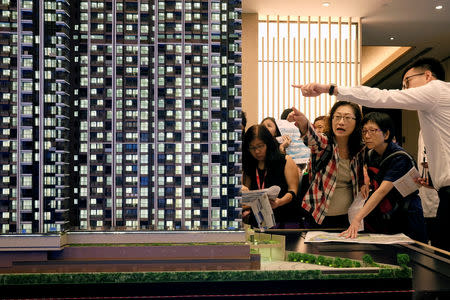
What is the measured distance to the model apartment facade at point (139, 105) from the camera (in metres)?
1.25

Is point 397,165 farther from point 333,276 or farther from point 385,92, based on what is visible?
point 333,276

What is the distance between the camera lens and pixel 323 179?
2.40 meters

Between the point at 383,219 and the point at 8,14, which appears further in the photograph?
the point at 383,219

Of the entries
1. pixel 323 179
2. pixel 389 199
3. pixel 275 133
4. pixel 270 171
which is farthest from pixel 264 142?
pixel 275 133

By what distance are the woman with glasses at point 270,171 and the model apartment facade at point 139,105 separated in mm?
1178

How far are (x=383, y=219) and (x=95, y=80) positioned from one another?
164cm

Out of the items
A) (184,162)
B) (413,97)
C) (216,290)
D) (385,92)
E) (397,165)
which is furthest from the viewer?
(397,165)

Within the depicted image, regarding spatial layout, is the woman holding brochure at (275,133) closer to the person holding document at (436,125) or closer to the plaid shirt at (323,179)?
the plaid shirt at (323,179)

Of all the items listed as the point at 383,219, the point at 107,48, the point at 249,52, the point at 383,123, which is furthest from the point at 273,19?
the point at 107,48

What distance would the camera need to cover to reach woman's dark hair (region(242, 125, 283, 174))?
2.57 metres

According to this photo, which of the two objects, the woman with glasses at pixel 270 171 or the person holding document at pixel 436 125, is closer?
the person holding document at pixel 436 125

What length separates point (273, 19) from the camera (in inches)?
246

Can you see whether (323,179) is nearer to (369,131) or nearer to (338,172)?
(338,172)

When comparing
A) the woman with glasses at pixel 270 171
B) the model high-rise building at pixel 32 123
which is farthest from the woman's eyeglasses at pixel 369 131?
the model high-rise building at pixel 32 123
